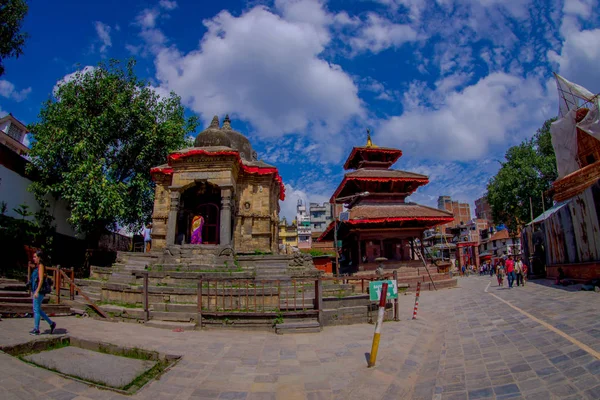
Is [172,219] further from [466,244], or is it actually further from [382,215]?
[466,244]

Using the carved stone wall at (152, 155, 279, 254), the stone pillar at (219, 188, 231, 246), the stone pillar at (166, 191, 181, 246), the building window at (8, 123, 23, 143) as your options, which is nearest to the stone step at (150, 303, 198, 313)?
the stone pillar at (219, 188, 231, 246)

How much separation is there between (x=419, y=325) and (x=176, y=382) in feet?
23.8

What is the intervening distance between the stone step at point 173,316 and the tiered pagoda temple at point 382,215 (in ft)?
45.6

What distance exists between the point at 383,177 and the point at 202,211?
13.6m

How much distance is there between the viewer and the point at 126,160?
23969mm

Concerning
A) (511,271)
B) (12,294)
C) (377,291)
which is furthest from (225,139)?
(511,271)

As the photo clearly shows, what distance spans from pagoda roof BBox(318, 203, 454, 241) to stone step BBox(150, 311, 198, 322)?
14.1 metres

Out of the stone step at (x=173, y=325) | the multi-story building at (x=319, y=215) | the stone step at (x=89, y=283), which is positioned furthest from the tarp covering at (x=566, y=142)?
the multi-story building at (x=319, y=215)

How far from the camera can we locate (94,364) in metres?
5.39

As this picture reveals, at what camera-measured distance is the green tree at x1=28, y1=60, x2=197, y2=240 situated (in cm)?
2017

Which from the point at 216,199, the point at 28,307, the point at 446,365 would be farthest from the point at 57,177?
the point at 446,365

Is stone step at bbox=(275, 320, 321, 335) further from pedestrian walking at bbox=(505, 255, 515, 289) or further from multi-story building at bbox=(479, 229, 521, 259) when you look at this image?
multi-story building at bbox=(479, 229, 521, 259)

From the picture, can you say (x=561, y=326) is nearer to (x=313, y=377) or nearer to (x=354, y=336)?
(x=354, y=336)

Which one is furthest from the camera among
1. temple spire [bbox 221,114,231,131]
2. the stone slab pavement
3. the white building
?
temple spire [bbox 221,114,231,131]
